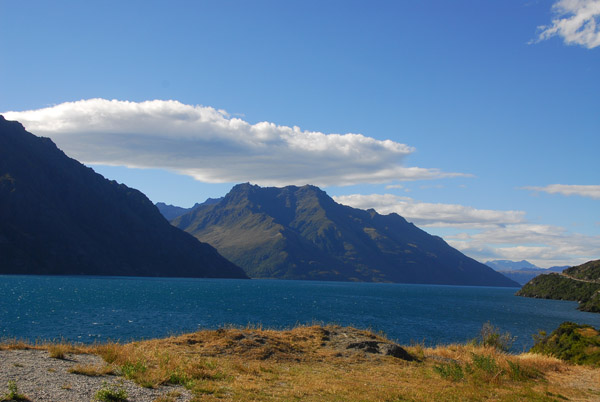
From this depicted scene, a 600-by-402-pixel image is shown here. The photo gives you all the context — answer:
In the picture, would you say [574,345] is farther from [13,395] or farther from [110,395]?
[13,395]

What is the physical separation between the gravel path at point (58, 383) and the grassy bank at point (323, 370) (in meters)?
0.65

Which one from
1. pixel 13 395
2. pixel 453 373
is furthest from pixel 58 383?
pixel 453 373

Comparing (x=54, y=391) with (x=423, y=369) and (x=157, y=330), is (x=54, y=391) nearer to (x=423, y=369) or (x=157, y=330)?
(x=423, y=369)

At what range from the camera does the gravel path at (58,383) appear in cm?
1420

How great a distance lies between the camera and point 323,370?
2309 centimetres

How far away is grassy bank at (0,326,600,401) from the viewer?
57.5 feet

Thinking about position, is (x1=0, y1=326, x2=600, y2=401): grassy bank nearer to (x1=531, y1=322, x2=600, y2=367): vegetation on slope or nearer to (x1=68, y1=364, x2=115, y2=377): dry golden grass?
(x1=68, y1=364, x2=115, y2=377): dry golden grass

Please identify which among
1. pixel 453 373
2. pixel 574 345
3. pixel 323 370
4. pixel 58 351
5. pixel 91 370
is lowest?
pixel 323 370

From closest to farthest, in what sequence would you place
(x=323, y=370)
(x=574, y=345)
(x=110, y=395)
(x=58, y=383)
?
1. (x=110, y=395)
2. (x=58, y=383)
3. (x=323, y=370)
4. (x=574, y=345)

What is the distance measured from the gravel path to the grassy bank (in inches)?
25.5

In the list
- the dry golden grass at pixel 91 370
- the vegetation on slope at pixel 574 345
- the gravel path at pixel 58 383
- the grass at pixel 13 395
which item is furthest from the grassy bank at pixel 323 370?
the grass at pixel 13 395

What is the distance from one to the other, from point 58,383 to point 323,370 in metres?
12.2

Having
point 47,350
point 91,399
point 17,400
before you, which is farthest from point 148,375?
point 47,350

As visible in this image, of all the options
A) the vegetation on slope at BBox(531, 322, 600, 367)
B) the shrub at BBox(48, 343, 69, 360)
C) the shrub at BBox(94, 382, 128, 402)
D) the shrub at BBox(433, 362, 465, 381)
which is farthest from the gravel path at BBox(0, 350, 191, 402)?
the vegetation on slope at BBox(531, 322, 600, 367)
